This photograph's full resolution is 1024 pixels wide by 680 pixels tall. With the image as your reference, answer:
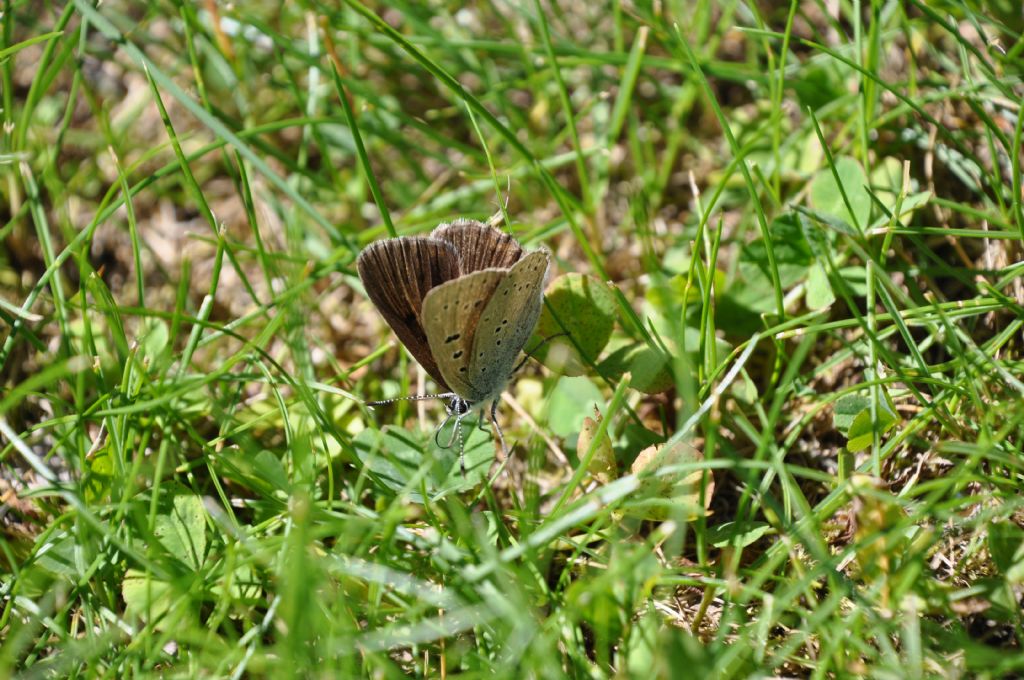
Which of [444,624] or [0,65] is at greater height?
[0,65]

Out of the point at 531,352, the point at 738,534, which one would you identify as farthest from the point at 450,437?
the point at 738,534

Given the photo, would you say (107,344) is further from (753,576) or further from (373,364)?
(753,576)

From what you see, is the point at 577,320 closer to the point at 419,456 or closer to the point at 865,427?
the point at 419,456

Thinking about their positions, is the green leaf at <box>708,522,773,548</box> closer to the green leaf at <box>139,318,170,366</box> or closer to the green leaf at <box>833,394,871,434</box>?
the green leaf at <box>833,394,871,434</box>

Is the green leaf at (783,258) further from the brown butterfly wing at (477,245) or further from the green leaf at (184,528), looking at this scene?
the green leaf at (184,528)

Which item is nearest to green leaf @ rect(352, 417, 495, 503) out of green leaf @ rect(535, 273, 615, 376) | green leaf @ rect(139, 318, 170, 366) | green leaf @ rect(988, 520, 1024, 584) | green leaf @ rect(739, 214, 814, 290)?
green leaf @ rect(535, 273, 615, 376)

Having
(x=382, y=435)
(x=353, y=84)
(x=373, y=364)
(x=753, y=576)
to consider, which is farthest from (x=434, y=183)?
(x=753, y=576)
